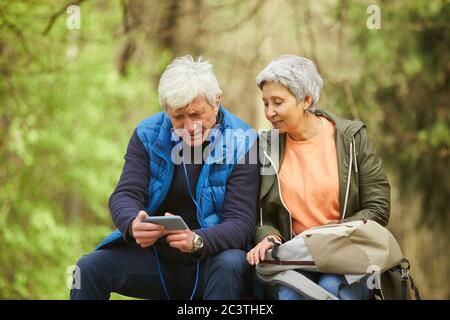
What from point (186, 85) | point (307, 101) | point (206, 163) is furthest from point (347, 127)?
point (186, 85)

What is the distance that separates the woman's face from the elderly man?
0.54 feet

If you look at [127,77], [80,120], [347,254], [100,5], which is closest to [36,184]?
[80,120]

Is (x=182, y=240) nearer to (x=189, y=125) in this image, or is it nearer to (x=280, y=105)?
(x=189, y=125)

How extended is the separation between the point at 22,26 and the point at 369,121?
157 inches

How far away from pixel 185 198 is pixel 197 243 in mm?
328

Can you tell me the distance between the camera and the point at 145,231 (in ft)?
10.6

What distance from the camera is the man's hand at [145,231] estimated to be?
3.23 m

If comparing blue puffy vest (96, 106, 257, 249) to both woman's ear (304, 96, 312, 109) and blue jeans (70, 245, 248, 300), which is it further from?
woman's ear (304, 96, 312, 109)

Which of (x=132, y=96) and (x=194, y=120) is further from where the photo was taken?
(x=132, y=96)

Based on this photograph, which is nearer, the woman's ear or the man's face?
the man's face

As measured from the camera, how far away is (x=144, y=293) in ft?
11.7

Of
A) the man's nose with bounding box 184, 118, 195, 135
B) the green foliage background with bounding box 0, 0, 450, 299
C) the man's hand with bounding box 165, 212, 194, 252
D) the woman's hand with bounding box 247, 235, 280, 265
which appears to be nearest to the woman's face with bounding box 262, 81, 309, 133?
the man's nose with bounding box 184, 118, 195, 135

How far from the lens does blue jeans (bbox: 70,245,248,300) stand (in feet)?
10.7

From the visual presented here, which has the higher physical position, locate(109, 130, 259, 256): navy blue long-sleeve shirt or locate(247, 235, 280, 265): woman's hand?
locate(109, 130, 259, 256): navy blue long-sleeve shirt
